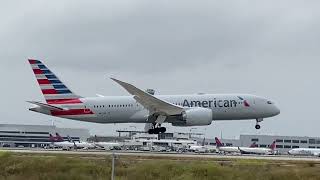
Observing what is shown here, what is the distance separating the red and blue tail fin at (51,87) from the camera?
2589 inches

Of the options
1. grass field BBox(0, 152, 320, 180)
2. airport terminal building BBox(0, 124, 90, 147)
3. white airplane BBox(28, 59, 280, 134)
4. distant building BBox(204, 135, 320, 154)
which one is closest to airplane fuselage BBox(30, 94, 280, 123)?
white airplane BBox(28, 59, 280, 134)

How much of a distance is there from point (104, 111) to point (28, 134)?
135114mm

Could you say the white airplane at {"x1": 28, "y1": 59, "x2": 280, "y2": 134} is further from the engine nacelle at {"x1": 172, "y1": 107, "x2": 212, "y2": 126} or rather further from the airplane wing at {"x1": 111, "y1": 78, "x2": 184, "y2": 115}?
the engine nacelle at {"x1": 172, "y1": 107, "x2": 212, "y2": 126}

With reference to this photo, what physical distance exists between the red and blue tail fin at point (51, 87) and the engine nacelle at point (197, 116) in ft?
37.9

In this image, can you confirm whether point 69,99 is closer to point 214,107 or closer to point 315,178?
point 214,107

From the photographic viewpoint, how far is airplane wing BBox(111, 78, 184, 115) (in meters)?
62.6

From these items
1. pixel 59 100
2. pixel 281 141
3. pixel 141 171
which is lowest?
pixel 141 171

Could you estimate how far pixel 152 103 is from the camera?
6412 cm

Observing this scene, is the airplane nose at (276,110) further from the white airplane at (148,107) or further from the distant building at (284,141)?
the distant building at (284,141)

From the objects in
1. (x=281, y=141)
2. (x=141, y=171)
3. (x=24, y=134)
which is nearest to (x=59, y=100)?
(x=141, y=171)

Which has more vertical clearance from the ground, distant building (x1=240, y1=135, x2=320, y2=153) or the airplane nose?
distant building (x1=240, y1=135, x2=320, y2=153)

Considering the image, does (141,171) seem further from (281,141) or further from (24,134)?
(24,134)

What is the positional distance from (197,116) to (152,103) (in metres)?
5.58

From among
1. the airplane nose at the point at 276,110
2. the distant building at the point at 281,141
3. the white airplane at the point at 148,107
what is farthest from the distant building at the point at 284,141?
the white airplane at the point at 148,107
